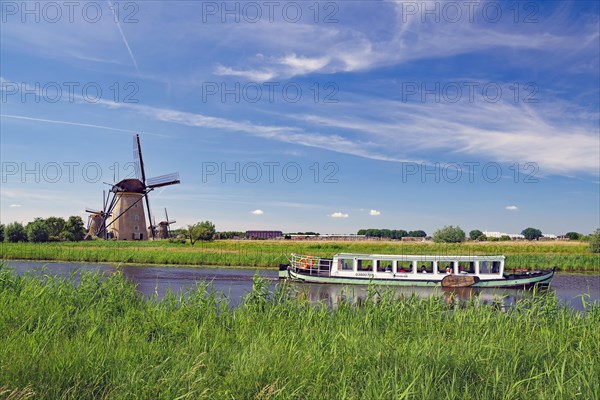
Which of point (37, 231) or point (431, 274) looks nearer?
point (431, 274)

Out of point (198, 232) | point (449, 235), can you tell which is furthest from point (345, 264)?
point (449, 235)

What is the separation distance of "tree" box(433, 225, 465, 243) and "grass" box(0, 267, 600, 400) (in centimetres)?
6475

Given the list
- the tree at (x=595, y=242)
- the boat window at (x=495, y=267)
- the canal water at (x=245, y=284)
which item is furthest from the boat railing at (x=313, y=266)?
the tree at (x=595, y=242)

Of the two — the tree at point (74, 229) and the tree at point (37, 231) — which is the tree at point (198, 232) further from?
the tree at point (37, 231)

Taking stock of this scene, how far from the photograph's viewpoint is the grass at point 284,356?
5.22m

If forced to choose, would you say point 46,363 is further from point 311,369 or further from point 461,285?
point 461,285

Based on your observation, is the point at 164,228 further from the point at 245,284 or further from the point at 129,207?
the point at 245,284

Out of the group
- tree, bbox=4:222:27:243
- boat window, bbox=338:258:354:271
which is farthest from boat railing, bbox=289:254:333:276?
tree, bbox=4:222:27:243

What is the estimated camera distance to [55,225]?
68.8m

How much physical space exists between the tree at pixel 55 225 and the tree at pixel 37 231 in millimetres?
1743

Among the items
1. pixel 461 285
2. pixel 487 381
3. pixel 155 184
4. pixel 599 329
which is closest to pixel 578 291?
pixel 461 285

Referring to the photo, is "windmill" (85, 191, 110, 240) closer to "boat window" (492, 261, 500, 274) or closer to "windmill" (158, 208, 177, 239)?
"windmill" (158, 208, 177, 239)

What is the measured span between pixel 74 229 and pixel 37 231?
4906 mm

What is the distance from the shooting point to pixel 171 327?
27.8 feet
